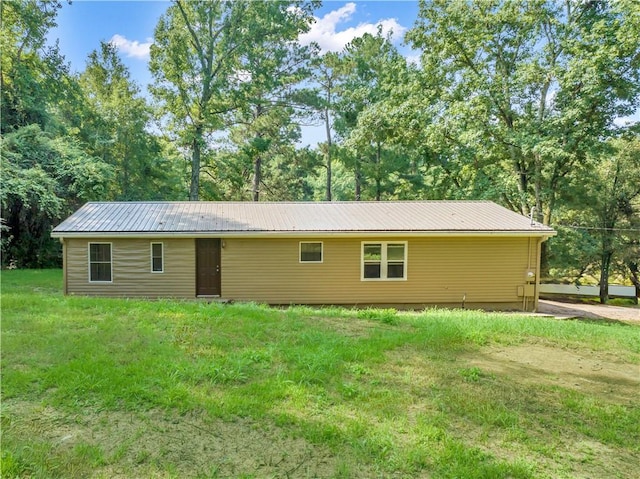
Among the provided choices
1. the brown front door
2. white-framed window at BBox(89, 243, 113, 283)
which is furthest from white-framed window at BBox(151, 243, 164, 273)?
white-framed window at BBox(89, 243, 113, 283)

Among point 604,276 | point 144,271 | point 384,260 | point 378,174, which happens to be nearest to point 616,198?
point 604,276

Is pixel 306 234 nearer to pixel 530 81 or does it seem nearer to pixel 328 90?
pixel 530 81

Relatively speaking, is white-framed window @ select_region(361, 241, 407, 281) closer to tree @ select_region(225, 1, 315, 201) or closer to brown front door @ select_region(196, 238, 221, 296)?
brown front door @ select_region(196, 238, 221, 296)

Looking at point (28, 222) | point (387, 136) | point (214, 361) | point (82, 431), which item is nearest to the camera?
point (82, 431)

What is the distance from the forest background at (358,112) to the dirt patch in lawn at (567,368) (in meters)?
8.39

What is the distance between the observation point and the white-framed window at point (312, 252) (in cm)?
1088

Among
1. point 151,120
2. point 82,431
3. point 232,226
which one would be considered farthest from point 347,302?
point 151,120

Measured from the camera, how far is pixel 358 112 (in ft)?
75.6

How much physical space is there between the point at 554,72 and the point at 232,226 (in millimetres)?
14190

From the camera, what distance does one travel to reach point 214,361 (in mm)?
4230

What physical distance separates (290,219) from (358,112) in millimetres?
13891

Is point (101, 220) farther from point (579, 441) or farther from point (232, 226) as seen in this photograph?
point (579, 441)

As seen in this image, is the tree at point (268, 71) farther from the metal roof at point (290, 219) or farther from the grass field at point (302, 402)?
the grass field at point (302, 402)

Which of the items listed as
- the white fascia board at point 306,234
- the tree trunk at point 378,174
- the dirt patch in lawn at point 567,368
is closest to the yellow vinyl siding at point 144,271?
the white fascia board at point 306,234
